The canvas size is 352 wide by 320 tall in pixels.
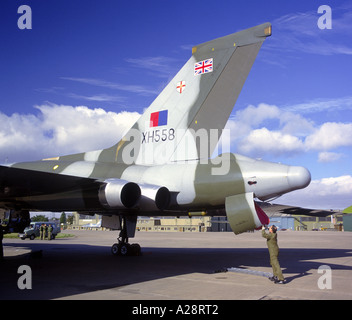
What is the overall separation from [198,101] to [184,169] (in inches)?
85.3

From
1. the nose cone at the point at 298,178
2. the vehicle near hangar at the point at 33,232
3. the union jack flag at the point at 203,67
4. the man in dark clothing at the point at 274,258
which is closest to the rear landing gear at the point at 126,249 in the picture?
the man in dark clothing at the point at 274,258

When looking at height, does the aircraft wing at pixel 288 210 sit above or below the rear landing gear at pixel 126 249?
above

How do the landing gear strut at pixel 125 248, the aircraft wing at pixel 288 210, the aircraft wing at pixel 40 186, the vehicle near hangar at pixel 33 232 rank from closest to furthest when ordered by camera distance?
the aircraft wing at pixel 40 186
the aircraft wing at pixel 288 210
the landing gear strut at pixel 125 248
the vehicle near hangar at pixel 33 232

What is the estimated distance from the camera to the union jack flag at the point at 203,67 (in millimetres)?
10922

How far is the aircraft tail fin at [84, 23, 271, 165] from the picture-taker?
10.5 m

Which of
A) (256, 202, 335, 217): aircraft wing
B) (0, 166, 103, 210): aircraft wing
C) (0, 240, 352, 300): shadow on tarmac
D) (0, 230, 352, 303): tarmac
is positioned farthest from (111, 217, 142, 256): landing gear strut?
(256, 202, 335, 217): aircraft wing

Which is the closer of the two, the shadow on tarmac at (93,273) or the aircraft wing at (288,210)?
the shadow on tarmac at (93,273)

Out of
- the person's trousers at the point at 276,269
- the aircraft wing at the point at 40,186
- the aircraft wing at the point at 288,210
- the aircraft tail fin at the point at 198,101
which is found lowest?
the person's trousers at the point at 276,269

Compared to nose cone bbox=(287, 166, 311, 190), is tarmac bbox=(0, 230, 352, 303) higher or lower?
lower

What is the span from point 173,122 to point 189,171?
6.72 feet

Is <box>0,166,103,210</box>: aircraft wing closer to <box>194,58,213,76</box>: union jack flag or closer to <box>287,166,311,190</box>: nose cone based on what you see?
<box>194,58,213,76</box>: union jack flag

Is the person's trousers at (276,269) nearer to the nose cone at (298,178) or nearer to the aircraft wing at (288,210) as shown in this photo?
the nose cone at (298,178)

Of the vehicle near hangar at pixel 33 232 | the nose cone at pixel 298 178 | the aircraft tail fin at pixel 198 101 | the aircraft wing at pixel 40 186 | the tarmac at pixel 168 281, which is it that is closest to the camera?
the tarmac at pixel 168 281

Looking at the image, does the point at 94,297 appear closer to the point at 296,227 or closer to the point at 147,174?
the point at 147,174
